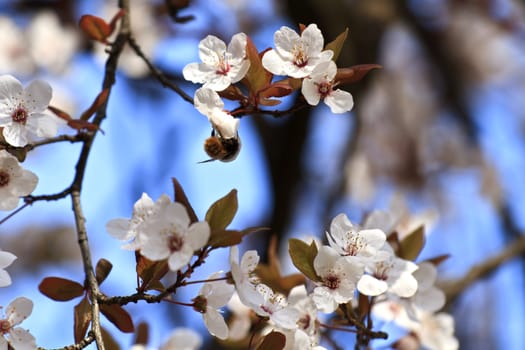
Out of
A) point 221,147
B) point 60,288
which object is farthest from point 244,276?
point 60,288

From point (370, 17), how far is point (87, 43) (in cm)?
111

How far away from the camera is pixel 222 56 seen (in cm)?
102

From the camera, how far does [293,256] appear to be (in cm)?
101

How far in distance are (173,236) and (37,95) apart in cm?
33

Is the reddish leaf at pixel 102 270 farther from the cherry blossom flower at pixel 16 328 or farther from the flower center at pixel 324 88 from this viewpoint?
the flower center at pixel 324 88

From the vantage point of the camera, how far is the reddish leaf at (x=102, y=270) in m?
0.99

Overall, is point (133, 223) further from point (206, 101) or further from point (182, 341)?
point (182, 341)

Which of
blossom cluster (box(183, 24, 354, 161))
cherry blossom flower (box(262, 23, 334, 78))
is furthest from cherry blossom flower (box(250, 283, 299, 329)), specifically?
cherry blossom flower (box(262, 23, 334, 78))

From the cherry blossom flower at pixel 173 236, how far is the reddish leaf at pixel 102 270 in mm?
160

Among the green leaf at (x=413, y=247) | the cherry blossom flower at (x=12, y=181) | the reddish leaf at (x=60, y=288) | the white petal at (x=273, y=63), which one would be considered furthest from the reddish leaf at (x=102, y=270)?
the green leaf at (x=413, y=247)

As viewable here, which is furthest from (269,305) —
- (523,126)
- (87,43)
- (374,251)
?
(523,126)

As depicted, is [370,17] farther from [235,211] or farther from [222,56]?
[235,211]

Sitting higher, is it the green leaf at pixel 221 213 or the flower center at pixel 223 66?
the flower center at pixel 223 66

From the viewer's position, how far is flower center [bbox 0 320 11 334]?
3.06ft
